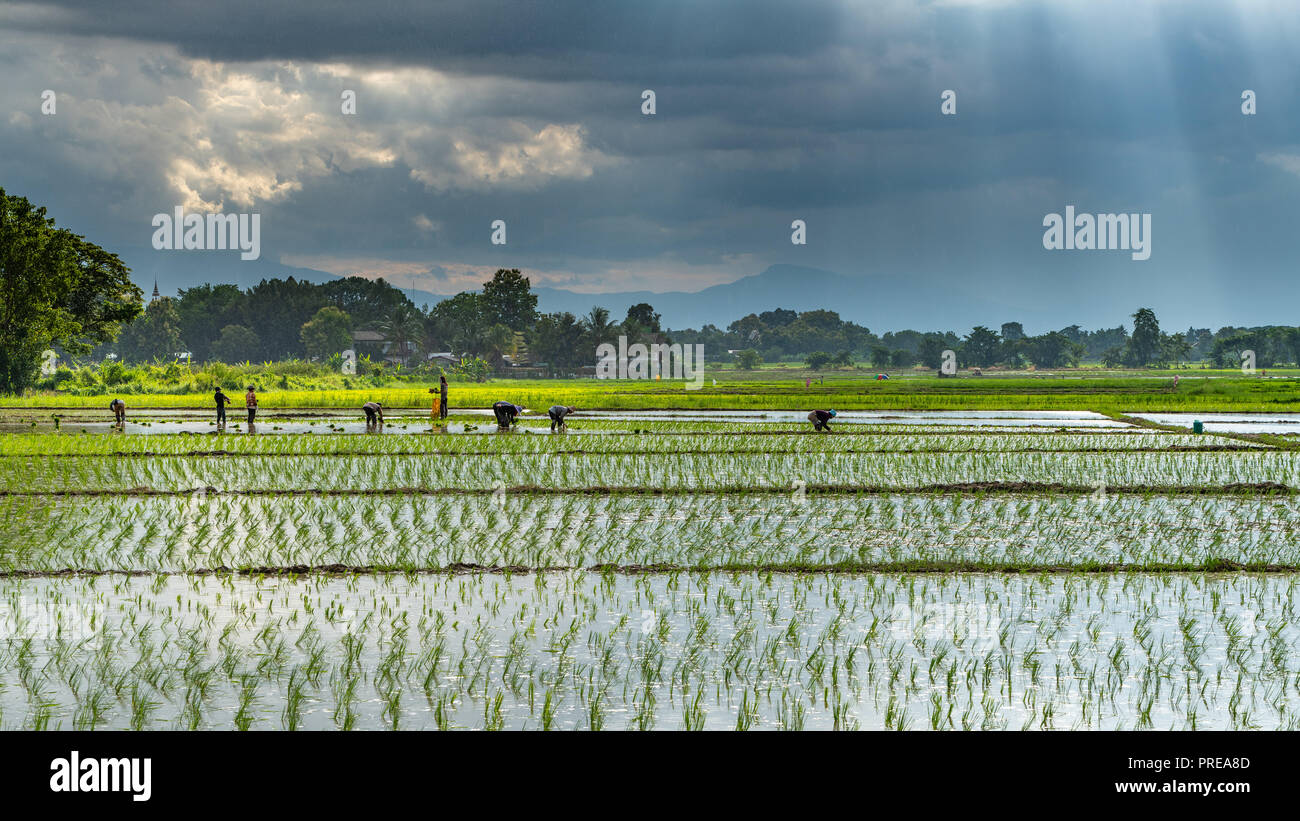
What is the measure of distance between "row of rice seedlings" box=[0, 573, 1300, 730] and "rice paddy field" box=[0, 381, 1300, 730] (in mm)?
28

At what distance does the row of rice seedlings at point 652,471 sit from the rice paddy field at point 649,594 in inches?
5.2

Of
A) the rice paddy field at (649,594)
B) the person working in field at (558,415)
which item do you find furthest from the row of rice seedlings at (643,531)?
the person working in field at (558,415)

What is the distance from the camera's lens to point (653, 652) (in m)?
7.08

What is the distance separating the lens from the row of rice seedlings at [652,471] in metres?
15.9

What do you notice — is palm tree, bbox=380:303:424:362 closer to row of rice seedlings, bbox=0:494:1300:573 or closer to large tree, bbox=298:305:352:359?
large tree, bbox=298:305:352:359

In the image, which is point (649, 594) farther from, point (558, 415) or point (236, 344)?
point (236, 344)

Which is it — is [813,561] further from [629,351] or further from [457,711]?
[629,351]

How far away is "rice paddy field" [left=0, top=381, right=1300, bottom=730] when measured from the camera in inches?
239

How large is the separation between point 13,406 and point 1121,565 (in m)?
40.1
